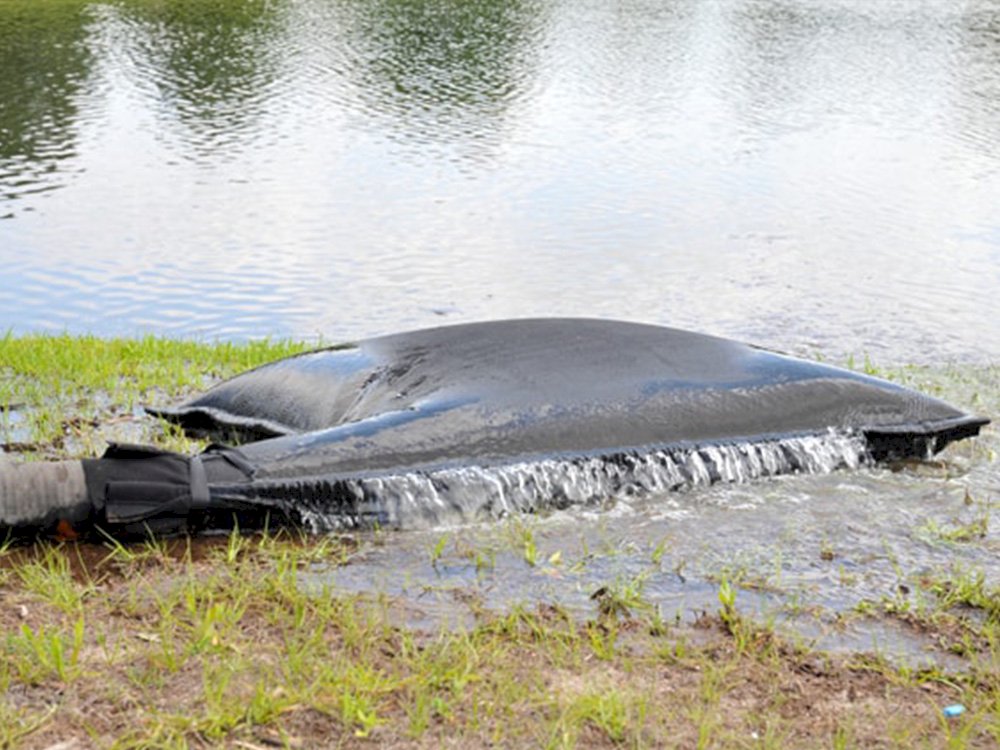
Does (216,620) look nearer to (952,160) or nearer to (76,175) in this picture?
(76,175)

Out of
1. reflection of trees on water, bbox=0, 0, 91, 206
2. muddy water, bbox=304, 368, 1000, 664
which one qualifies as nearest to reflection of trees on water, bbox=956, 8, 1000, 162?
reflection of trees on water, bbox=0, 0, 91, 206

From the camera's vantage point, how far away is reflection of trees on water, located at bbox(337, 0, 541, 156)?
72.2ft

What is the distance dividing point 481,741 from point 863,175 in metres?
15.9

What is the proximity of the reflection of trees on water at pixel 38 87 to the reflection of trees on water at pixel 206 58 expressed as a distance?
112cm

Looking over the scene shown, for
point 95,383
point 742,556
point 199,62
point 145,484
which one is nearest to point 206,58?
point 199,62

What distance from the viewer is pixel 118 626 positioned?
160 inches

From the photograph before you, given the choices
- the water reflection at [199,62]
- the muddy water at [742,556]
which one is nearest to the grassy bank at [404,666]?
the muddy water at [742,556]

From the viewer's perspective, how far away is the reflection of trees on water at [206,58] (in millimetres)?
21500

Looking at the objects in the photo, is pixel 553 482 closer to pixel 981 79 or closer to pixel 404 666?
pixel 404 666

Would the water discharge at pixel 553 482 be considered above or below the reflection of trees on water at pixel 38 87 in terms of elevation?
above

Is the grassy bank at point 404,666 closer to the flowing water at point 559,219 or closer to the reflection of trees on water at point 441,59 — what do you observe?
the flowing water at point 559,219

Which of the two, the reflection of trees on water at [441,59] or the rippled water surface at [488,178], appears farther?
the reflection of trees on water at [441,59]

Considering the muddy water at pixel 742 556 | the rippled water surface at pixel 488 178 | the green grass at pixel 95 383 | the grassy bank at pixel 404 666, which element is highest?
the grassy bank at pixel 404 666

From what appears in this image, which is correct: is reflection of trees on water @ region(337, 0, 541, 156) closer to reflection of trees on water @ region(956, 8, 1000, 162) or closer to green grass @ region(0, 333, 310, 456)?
reflection of trees on water @ region(956, 8, 1000, 162)
